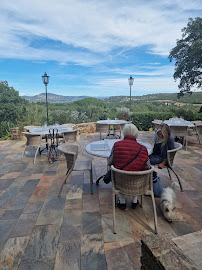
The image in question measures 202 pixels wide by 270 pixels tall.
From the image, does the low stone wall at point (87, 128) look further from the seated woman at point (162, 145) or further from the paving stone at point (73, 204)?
the paving stone at point (73, 204)

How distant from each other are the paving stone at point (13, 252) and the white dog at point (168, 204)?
4.67 feet

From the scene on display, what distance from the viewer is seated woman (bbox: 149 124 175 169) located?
2.43 meters

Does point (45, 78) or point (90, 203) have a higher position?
point (45, 78)

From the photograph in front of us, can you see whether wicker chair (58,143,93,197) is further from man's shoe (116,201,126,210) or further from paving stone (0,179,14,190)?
paving stone (0,179,14,190)

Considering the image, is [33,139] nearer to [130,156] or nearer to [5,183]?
[5,183]

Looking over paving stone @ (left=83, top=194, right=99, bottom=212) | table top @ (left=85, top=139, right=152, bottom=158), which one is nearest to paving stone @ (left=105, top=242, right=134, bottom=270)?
paving stone @ (left=83, top=194, right=99, bottom=212)

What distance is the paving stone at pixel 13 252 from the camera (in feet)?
4.41

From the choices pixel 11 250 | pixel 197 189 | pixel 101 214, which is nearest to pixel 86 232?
pixel 101 214

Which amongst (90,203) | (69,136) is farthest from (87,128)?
(90,203)

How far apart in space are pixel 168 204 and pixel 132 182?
552mm

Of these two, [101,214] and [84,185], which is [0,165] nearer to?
[84,185]

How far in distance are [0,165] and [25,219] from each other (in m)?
2.18

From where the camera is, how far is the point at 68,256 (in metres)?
1.40

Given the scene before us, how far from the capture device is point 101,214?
1.95 meters
